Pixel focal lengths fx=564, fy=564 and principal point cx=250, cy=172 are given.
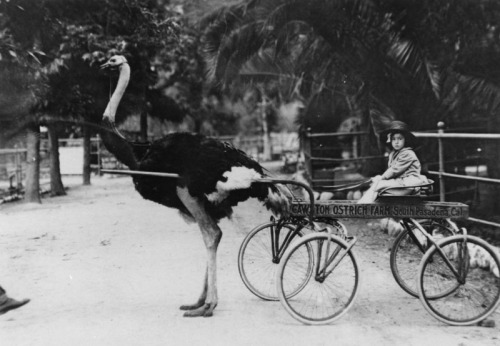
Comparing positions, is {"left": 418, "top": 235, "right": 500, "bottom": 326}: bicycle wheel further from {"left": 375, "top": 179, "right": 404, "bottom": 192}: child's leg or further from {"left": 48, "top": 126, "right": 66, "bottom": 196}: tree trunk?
{"left": 48, "top": 126, "right": 66, "bottom": 196}: tree trunk

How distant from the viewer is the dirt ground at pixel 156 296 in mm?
3996

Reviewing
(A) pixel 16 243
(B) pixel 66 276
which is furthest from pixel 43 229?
(B) pixel 66 276

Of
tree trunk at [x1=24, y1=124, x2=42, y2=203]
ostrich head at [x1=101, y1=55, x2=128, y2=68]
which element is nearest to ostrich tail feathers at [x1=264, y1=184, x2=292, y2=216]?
ostrich head at [x1=101, y1=55, x2=128, y2=68]

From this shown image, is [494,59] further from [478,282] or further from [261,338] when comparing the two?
[261,338]

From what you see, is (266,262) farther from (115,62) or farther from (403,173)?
(115,62)

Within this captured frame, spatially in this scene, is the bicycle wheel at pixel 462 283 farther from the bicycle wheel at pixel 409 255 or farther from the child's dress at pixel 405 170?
the child's dress at pixel 405 170

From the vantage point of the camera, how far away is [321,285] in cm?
466

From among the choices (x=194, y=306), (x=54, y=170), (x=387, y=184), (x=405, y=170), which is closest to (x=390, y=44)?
(x=405, y=170)

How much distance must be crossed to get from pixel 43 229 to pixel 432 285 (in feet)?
18.8

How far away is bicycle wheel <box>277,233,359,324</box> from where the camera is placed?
4160mm

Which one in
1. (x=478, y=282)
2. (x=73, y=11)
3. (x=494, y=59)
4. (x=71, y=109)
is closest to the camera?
(x=478, y=282)

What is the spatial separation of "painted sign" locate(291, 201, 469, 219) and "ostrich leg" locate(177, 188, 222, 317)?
764mm

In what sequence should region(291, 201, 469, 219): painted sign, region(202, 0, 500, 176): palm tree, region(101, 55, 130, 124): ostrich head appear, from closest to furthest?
region(291, 201, 469, 219): painted sign → region(101, 55, 130, 124): ostrich head → region(202, 0, 500, 176): palm tree

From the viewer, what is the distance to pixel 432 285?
17.3 feet
